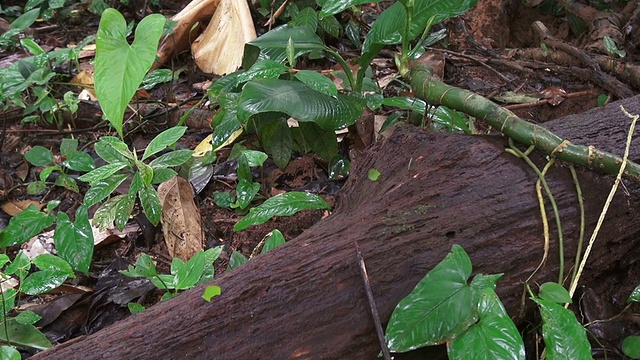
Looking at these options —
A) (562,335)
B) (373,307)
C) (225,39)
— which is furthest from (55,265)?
(225,39)

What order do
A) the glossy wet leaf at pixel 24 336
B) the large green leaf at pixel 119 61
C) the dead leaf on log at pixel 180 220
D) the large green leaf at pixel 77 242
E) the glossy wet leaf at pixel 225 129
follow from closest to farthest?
the large green leaf at pixel 119 61, the glossy wet leaf at pixel 24 336, the large green leaf at pixel 77 242, the dead leaf on log at pixel 180 220, the glossy wet leaf at pixel 225 129

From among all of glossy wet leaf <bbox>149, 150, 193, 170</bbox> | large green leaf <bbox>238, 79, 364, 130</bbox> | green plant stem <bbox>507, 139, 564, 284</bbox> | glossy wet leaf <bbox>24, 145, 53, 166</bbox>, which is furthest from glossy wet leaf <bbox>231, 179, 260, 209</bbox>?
green plant stem <bbox>507, 139, 564, 284</bbox>

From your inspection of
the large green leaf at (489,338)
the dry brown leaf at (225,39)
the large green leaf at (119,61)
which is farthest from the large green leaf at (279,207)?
the dry brown leaf at (225,39)

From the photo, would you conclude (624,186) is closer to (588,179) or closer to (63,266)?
(588,179)

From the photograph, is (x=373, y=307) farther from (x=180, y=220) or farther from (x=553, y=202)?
(x=180, y=220)

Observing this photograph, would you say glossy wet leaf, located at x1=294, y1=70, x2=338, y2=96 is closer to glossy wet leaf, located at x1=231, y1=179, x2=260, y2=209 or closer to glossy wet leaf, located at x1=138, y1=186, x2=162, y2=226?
glossy wet leaf, located at x1=231, y1=179, x2=260, y2=209

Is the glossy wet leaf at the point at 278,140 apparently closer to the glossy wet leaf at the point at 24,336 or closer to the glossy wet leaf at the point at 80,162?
the glossy wet leaf at the point at 80,162
